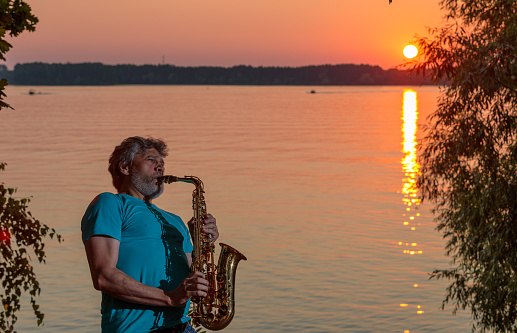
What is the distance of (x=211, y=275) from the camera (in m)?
5.27

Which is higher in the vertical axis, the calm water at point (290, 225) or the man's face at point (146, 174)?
the man's face at point (146, 174)

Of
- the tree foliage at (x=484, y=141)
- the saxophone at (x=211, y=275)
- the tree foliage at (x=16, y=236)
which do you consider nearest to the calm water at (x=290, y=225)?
the tree foliage at (x=484, y=141)

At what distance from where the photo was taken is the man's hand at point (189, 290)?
4.63 meters

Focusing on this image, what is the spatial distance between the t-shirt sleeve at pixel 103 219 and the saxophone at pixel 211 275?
1.59ft

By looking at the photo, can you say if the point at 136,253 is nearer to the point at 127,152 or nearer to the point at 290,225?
the point at 127,152

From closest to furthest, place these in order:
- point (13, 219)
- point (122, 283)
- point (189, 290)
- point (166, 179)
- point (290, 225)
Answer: point (122, 283), point (189, 290), point (166, 179), point (13, 219), point (290, 225)

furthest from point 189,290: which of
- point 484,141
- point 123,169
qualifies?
point 484,141

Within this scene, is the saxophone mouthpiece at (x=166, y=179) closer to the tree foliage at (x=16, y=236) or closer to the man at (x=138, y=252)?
the man at (x=138, y=252)

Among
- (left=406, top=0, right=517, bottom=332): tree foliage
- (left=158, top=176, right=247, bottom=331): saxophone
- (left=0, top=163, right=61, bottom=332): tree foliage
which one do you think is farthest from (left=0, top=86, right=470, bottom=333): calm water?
(left=158, top=176, right=247, bottom=331): saxophone

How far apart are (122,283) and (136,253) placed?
0.23 m

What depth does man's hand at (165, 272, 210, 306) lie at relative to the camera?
182 inches

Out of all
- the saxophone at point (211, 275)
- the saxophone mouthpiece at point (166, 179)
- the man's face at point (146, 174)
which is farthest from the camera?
the saxophone at point (211, 275)

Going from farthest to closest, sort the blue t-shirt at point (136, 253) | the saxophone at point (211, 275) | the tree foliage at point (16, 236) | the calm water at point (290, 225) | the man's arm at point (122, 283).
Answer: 1. the calm water at point (290, 225)
2. the tree foliage at point (16, 236)
3. the saxophone at point (211, 275)
4. the blue t-shirt at point (136, 253)
5. the man's arm at point (122, 283)

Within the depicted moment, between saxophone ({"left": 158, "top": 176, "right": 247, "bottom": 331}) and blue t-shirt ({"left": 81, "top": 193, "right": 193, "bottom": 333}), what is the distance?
0.79 feet
